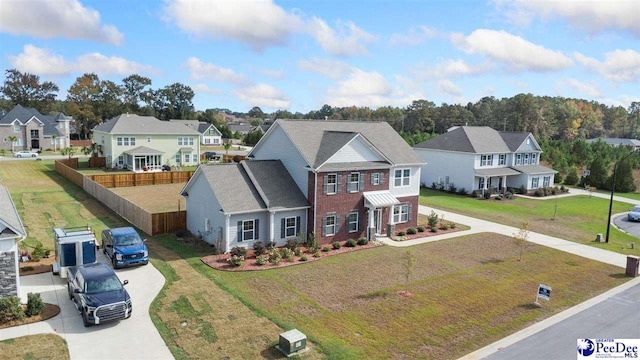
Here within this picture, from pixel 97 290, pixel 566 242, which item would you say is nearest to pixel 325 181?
pixel 97 290

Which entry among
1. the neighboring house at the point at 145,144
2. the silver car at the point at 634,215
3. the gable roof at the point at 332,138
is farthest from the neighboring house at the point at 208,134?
the silver car at the point at 634,215

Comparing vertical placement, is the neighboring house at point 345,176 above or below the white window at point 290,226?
above

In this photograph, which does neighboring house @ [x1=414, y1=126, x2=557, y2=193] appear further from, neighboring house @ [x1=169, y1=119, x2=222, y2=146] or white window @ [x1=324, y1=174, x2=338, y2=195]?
neighboring house @ [x1=169, y1=119, x2=222, y2=146]

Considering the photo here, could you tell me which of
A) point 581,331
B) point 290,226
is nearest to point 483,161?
point 290,226

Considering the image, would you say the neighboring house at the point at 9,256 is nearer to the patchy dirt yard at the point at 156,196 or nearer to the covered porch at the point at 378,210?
the patchy dirt yard at the point at 156,196

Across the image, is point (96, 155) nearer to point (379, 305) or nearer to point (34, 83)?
point (379, 305)

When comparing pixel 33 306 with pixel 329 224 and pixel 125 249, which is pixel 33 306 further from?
pixel 329 224
